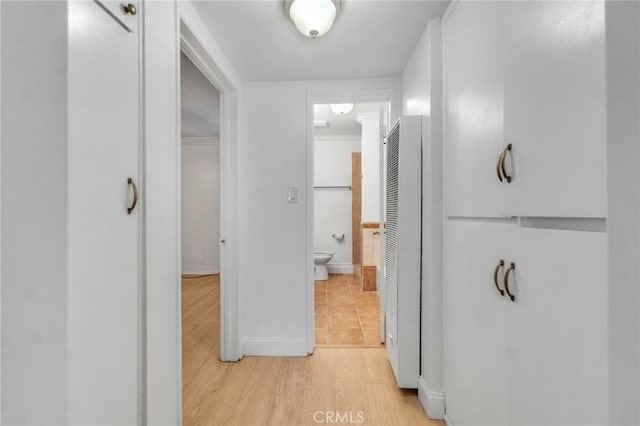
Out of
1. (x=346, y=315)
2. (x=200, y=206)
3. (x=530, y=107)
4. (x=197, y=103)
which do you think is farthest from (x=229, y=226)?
(x=200, y=206)

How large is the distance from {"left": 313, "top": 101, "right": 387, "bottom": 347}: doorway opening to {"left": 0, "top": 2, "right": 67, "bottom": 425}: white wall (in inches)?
76.5

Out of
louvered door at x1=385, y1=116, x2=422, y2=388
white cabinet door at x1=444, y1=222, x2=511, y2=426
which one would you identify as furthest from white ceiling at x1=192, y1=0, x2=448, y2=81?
white cabinet door at x1=444, y1=222, x2=511, y2=426

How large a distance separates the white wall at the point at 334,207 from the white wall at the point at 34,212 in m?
4.21

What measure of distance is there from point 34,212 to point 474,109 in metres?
1.51

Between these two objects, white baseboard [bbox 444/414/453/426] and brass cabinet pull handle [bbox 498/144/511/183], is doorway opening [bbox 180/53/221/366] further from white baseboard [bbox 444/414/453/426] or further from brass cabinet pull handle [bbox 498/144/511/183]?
brass cabinet pull handle [bbox 498/144/511/183]

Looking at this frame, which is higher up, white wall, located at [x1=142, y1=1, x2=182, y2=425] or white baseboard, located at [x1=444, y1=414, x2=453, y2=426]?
white wall, located at [x1=142, y1=1, x2=182, y2=425]

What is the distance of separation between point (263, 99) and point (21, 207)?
5.97ft

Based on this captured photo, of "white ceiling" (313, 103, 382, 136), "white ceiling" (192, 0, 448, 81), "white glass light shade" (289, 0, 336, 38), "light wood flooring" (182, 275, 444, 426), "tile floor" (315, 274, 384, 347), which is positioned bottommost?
"light wood flooring" (182, 275, 444, 426)

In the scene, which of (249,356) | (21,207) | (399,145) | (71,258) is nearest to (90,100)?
(21,207)

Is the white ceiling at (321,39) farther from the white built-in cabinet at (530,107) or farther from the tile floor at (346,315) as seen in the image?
the tile floor at (346,315)

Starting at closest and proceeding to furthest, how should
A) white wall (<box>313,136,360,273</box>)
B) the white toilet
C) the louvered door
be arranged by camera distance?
the louvered door → the white toilet → white wall (<box>313,136,360,273</box>)

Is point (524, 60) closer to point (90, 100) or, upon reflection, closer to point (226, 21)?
point (90, 100)

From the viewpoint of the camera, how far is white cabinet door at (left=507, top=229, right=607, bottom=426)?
63cm

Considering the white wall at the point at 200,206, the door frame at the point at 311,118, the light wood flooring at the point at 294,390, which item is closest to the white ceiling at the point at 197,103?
the white wall at the point at 200,206
